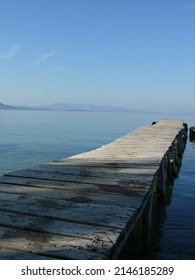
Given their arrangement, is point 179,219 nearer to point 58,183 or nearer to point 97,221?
point 58,183

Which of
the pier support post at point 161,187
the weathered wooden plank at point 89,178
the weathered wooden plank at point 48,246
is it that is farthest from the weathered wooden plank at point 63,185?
the pier support post at point 161,187

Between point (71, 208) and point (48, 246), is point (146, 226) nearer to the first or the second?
point (71, 208)

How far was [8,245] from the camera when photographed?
12.6ft

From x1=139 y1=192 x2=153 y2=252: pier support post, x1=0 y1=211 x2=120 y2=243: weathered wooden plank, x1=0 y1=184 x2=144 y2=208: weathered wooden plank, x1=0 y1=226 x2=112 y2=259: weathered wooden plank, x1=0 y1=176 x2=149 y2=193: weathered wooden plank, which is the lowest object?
x1=139 y1=192 x2=153 y2=252: pier support post

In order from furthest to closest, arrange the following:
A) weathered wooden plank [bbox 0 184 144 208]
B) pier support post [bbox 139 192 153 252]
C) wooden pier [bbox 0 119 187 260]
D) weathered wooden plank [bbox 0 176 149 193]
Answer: pier support post [bbox 139 192 153 252] → weathered wooden plank [bbox 0 176 149 193] → weathered wooden plank [bbox 0 184 144 208] → wooden pier [bbox 0 119 187 260]

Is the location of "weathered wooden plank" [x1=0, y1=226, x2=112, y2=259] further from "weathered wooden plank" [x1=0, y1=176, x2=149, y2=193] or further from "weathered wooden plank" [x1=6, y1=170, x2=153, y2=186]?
"weathered wooden plank" [x1=6, y1=170, x2=153, y2=186]

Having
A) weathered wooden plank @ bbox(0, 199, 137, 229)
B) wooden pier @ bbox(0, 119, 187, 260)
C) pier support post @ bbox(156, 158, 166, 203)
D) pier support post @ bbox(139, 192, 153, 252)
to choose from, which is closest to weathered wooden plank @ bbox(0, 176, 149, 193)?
wooden pier @ bbox(0, 119, 187, 260)

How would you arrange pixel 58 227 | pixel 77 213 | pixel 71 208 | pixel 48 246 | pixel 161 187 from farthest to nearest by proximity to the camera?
1. pixel 161 187
2. pixel 71 208
3. pixel 77 213
4. pixel 58 227
5. pixel 48 246

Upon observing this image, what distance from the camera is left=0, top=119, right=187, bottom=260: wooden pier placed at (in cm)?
386

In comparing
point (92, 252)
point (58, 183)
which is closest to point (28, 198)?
point (58, 183)

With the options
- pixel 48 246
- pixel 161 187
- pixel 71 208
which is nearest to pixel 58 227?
pixel 48 246

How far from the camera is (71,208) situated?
5.20 meters

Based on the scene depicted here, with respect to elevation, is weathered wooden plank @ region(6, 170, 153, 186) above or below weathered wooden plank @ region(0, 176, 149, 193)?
above
